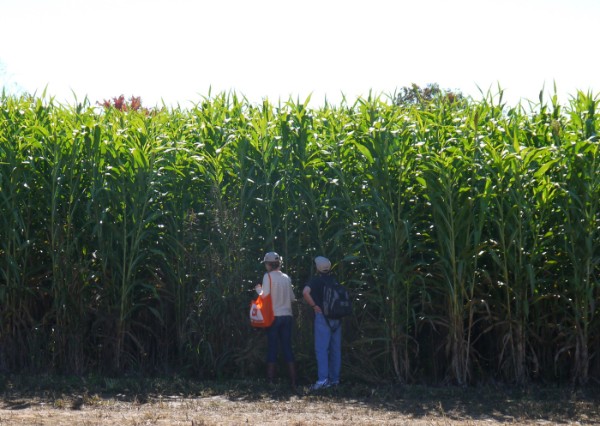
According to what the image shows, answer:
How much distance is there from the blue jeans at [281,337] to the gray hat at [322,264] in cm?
81

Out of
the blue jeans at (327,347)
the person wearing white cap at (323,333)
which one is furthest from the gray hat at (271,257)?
the blue jeans at (327,347)

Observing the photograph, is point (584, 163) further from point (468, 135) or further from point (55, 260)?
point (55, 260)

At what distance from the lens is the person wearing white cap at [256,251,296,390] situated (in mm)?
11625

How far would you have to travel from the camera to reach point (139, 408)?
10352 millimetres

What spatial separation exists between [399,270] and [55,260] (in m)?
4.31

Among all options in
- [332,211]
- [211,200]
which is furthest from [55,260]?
[332,211]

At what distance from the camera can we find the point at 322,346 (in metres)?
11.5

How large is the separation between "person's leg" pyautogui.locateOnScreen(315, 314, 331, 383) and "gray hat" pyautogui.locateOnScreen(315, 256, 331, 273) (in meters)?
0.57

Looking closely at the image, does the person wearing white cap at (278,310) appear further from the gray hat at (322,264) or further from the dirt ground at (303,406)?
the gray hat at (322,264)

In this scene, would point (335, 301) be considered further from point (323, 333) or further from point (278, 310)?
point (278, 310)

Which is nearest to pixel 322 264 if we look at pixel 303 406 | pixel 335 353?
pixel 335 353

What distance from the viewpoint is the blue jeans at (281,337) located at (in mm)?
11773

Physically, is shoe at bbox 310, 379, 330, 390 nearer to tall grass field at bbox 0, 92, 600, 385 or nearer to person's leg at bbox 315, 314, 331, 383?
person's leg at bbox 315, 314, 331, 383

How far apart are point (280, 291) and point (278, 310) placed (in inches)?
9.3
